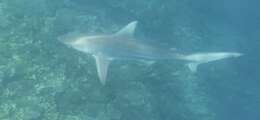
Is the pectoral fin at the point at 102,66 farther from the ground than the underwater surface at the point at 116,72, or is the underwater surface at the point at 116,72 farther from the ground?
the pectoral fin at the point at 102,66

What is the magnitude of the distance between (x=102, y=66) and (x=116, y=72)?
2.91 metres

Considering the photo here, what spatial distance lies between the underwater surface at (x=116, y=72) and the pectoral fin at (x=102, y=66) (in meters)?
1.00

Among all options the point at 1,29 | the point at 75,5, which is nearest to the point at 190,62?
the point at 1,29

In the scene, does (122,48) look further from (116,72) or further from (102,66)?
(116,72)

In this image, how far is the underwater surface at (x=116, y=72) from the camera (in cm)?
1008

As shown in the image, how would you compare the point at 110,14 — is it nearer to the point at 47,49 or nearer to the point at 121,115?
the point at 47,49

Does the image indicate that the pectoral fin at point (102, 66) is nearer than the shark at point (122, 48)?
Yes

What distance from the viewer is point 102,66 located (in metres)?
8.50

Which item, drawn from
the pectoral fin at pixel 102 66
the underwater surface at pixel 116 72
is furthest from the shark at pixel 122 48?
the underwater surface at pixel 116 72

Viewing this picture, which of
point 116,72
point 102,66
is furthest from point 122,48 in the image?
point 116,72

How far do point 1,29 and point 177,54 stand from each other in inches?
216

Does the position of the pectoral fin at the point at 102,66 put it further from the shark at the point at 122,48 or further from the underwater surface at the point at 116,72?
the underwater surface at the point at 116,72

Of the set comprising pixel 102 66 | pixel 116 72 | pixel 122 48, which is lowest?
pixel 116 72

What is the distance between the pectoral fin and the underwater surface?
3.28ft
